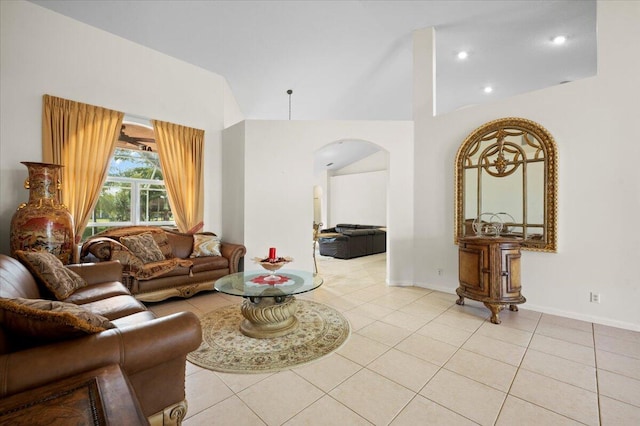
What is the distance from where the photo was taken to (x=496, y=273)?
2980mm

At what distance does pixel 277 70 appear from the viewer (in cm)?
469

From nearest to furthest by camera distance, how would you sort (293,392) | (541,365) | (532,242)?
(293,392) → (541,365) → (532,242)

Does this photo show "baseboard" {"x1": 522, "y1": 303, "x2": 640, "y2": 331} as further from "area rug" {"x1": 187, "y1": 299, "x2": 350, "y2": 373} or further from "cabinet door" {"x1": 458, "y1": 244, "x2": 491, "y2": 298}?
"area rug" {"x1": 187, "y1": 299, "x2": 350, "y2": 373}

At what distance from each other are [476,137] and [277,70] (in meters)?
3.36

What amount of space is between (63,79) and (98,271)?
262cm

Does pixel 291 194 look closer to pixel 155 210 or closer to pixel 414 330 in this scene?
pixel 155 210

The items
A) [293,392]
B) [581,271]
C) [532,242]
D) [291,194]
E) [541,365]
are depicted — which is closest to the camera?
[293,392]

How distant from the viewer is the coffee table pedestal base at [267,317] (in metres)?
2.61

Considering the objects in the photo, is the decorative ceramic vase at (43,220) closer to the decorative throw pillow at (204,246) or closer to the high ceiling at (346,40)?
the decorative throw pillow at (204,246)

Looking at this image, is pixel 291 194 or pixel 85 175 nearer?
pixel 85 175

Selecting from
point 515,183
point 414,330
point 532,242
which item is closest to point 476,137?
point 515,183

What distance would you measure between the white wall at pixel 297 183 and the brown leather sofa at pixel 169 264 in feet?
1.41

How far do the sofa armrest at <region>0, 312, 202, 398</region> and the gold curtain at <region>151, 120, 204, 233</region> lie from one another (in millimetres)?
3536

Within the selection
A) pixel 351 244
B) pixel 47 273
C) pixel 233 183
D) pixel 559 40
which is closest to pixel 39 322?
pixel 47 273
